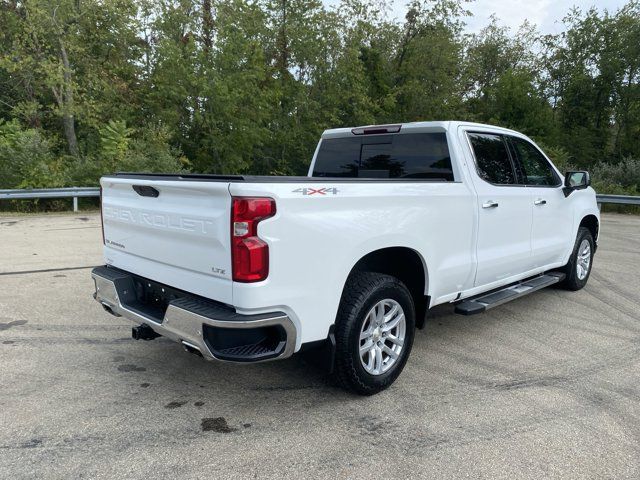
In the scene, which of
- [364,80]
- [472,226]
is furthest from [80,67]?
[472,226]

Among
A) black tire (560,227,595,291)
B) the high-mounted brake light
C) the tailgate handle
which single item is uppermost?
the high-mounted brake light

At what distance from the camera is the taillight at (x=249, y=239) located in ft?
8.52

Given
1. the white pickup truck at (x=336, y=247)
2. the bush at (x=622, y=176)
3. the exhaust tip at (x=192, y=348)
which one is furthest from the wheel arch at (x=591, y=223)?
the bush at (x=622, y=176)

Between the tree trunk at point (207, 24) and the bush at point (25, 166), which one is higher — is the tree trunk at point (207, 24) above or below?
above

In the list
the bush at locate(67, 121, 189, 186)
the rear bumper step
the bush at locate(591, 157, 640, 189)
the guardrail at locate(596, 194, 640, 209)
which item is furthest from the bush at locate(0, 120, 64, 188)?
the bush at locate(591, 157, 640, 189)

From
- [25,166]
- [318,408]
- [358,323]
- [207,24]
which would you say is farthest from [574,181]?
[207,24]

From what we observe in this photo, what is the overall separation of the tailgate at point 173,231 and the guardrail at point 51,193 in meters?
10.5

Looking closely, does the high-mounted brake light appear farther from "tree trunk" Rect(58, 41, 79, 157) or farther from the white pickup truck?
"tree trunk" Rect(58, 41, 79, 157)

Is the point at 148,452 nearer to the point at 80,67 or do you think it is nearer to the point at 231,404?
the point at 231,404

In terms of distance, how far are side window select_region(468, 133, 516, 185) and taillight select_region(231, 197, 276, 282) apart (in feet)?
7.94

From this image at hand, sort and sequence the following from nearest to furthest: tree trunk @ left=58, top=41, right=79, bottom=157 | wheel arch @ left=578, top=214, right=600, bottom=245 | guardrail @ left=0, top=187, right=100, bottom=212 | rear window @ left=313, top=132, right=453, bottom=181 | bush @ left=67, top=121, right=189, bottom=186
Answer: rear window @ left=313, top=132, right=453, bottom=181 < wheel arch @ left=578, top=214, right=600, bottom=245 < guardrail @ left=0, top=187, right=100, bottom=212 < bush @ left=67, top=121, right=189, bottom=186 < tree trunk @ left=58, top=41, right=79, bottom=157

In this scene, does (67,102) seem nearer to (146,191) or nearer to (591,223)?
(146,191)

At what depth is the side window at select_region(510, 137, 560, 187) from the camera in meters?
4.97

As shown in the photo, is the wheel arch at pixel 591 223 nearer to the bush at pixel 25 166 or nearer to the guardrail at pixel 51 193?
the guardrail at pixel 51 193
